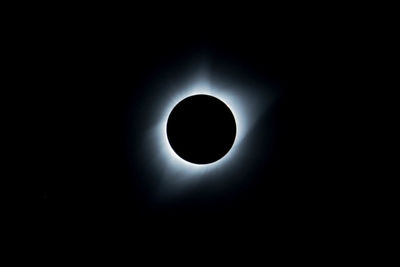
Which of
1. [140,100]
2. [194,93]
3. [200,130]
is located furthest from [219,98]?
[140,100]

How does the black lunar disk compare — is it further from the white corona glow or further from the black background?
the black background

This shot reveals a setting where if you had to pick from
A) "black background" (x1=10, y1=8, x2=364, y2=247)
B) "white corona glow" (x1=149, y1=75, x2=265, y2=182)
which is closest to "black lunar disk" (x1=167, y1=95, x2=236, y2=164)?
"white corona glow" (x1=149, y1=75, x2=265, y2=182)

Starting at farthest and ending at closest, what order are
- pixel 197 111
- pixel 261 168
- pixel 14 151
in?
pixel 261 168, pixel 14 151, pixel 197 111

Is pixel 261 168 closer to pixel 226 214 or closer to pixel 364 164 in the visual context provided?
pixel 226 214

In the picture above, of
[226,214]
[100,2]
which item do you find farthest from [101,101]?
[226,214]

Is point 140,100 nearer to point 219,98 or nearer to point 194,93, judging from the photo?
point 194,93

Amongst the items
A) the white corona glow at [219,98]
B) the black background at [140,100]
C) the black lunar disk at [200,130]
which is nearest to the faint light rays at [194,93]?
the white corona glow at [219,98]

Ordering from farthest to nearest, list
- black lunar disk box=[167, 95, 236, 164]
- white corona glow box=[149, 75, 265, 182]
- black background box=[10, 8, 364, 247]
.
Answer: white corona glow box=[149, 75, 265, 182], black background box=[10, 8, 364, 247], black lunar disk box=[167, 95, 236, 164]
